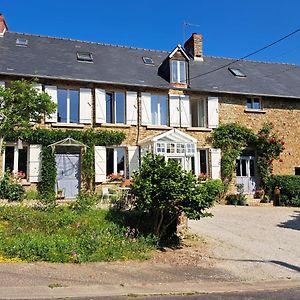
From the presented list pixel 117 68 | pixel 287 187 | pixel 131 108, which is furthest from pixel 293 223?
pixel 117 68

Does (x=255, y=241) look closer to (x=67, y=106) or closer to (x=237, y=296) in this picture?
(x=237, y=296)

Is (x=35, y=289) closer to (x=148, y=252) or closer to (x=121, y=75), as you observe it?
(x=148, y=252)

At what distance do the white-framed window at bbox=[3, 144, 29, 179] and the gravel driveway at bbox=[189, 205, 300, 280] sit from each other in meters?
7.85

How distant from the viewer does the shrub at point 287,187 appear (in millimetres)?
18312

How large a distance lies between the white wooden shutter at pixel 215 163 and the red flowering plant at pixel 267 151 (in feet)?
7.40

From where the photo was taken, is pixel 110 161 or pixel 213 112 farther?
pixel 213 112

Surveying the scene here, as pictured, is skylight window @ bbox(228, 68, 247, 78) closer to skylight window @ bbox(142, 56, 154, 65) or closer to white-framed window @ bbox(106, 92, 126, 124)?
skylight window @ bbox(142, 56, 154, 65)

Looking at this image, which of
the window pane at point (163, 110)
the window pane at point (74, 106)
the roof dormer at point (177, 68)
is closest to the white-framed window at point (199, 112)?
the roof dormer at point (177, 68)

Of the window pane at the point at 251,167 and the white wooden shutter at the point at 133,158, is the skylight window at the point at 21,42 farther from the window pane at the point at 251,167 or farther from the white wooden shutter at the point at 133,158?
the window pane at the point at 251,167

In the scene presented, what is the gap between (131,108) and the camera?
712 inches

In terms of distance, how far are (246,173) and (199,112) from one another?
4019 mm

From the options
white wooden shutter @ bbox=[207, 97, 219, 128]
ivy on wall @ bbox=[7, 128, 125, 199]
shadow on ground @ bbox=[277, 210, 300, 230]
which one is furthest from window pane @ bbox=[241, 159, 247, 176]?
ivy on wall @ bbox=[7, 128, 125, 199]

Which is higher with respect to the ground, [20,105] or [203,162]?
[20,105]

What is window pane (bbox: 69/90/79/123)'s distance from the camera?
57.0ft
